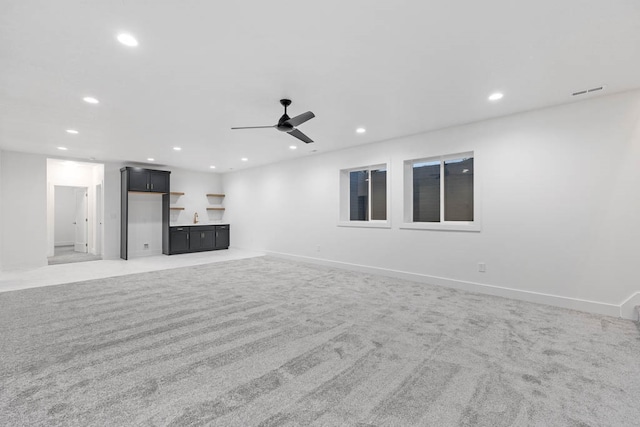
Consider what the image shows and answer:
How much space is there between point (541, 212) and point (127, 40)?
510 centimetres

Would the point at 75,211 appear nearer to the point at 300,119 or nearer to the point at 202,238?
the point at 202,238

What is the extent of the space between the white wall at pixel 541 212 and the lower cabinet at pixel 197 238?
5.31m

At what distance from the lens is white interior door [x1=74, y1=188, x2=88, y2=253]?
897 centimetres

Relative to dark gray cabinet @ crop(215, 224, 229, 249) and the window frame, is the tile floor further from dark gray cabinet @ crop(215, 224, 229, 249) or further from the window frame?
the window frame

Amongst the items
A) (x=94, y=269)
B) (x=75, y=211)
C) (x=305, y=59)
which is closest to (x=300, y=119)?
(x=305, y=59)

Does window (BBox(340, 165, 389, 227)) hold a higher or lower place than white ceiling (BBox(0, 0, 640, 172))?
lower

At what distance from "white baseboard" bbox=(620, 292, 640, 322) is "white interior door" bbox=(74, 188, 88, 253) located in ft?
41.0

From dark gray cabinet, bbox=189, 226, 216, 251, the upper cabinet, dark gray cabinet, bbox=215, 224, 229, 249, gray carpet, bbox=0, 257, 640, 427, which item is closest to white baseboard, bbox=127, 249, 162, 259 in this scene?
dark gray cabinet, bbox=189, 226, 216, 251

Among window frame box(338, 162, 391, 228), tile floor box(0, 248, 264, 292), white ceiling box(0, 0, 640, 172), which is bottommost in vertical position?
tile floor box(0, 248, 264, 292)

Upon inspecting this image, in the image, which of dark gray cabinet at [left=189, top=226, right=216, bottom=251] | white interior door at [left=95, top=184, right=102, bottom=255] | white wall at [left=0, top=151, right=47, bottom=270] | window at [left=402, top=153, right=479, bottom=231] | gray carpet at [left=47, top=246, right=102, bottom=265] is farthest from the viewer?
dark gray cabinet at [left=189, top=226, right=216, bottom=251]

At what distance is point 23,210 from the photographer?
626cm

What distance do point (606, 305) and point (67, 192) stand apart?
47.2 feet

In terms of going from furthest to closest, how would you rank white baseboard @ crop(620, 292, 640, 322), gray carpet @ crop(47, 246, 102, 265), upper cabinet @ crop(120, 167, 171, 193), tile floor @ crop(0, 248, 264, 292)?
upper cabinet @ crop(120, 167, 171, 193), gray carpet @ crop(47, 246, 102, 265), tile floor @ crop(0, 248, 264, 292), white baseboard @ crop(620, 292, 640, 322)

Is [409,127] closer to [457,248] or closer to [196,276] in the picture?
[457,248]
